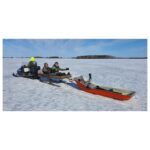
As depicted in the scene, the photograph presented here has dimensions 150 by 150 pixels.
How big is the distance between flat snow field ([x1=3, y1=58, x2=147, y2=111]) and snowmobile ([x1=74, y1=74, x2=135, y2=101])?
0.24ft

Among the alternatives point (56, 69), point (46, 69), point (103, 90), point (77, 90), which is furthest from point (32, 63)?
point (103, 90)

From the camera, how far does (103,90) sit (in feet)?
18.0

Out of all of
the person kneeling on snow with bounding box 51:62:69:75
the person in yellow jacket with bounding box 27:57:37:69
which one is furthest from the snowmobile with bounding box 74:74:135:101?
the person in yellow jacket with bounding box 27:57:37:69

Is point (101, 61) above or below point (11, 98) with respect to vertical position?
above

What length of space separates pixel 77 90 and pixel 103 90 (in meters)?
0.49

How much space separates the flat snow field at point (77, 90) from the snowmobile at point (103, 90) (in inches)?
2.8

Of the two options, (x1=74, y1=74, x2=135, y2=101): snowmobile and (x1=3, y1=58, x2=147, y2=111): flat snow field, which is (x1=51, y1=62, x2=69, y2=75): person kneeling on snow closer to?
(x1=3, y1=58, x2=147, y2=111): flat snow field

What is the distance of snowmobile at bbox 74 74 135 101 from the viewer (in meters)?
5.35
